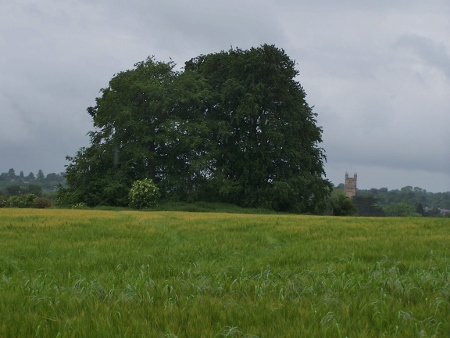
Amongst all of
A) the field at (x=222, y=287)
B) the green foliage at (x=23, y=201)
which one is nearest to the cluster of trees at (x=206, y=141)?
the green foliage at (x=23, y=201)

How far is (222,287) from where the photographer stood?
551cm

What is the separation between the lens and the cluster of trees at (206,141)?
40344 mm

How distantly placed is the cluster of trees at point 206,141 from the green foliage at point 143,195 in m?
2.50

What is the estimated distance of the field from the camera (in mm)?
4059

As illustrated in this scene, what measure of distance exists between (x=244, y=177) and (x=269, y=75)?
9.76 m

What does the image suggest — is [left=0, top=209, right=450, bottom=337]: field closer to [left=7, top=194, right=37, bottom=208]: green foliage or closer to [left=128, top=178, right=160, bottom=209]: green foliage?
[left=128, top=178, right=160, bottom=209]: green foliage

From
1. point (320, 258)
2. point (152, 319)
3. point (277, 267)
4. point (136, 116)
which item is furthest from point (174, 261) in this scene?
point (136, 116)

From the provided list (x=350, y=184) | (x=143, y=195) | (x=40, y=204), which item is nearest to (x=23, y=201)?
(x=40, y=204)

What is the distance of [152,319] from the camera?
4238 mm

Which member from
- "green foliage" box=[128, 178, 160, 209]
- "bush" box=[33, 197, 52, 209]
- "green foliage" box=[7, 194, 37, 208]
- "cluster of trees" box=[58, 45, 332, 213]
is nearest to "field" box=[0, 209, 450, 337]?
"green foliage" box=[128, 178, 160, 209]

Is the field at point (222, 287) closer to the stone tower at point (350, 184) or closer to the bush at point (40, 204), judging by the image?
the bush at point (40, 204)

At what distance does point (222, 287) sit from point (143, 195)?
32.6 metres

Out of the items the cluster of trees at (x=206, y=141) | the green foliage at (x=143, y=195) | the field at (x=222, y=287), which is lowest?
the field at (x=222, y=287)

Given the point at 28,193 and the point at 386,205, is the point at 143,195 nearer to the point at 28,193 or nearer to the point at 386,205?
the point at 28,193
